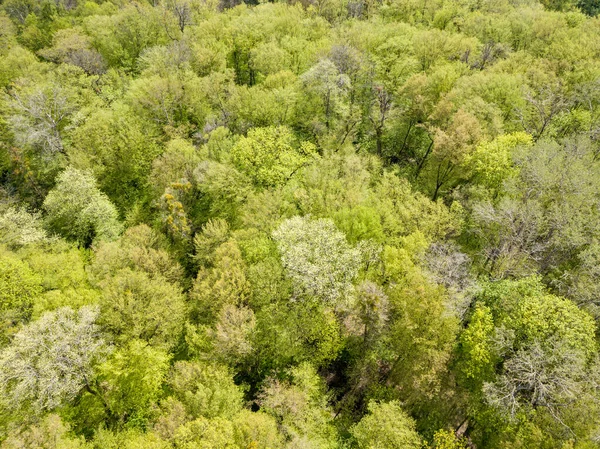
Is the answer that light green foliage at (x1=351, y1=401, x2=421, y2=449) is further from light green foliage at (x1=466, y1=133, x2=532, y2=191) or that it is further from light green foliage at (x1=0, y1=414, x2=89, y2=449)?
light green foliage at (x1=466, y1=133, x2=532, y2=191)

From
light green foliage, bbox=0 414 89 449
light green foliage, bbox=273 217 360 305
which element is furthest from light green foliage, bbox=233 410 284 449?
light green foliage, bbox=0 414 89 449

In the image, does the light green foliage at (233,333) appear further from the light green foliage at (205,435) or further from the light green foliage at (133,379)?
the light green foliage at (205,435)

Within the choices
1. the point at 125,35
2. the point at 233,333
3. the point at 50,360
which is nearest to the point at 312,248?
the point at 233,333

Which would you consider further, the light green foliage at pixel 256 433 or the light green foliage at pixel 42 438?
the light green foliage at pixel 256 433

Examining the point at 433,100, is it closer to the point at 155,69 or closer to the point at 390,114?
the point at 390,114

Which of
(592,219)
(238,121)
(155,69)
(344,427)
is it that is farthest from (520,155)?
(155,69)

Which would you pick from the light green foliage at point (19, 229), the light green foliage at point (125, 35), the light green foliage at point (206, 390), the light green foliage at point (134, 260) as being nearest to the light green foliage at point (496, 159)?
the light green foliage at point (206, 390)
